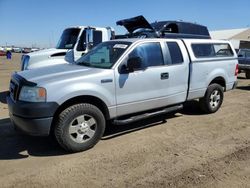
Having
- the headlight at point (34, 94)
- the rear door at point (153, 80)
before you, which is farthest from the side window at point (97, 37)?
the headlight at point (34, 94)

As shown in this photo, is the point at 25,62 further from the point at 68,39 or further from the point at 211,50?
the point at 211,50

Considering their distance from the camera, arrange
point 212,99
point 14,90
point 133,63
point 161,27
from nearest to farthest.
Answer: point 14,90 → point 133,63 → point 212,99 → point 161,27

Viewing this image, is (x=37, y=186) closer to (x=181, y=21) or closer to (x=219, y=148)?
(x=219, y=148)

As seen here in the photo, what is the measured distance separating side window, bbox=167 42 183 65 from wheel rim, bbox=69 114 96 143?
2.30m

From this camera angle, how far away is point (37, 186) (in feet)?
12.4

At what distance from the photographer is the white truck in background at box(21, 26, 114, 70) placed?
9523 mm

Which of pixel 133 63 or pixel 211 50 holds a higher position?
pixel 211 50

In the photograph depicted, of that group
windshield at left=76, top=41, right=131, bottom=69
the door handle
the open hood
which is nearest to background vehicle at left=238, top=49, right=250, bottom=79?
the open hood

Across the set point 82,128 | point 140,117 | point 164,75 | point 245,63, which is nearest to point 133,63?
point 164,75

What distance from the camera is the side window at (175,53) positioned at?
20.3ft

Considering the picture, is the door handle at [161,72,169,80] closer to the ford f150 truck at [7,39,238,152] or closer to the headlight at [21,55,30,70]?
the ford f150 truck at [7,39,238,152]

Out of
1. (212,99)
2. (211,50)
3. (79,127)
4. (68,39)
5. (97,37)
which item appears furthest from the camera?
(97,37)

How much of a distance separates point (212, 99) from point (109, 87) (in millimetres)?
3363

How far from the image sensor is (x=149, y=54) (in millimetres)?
5816
